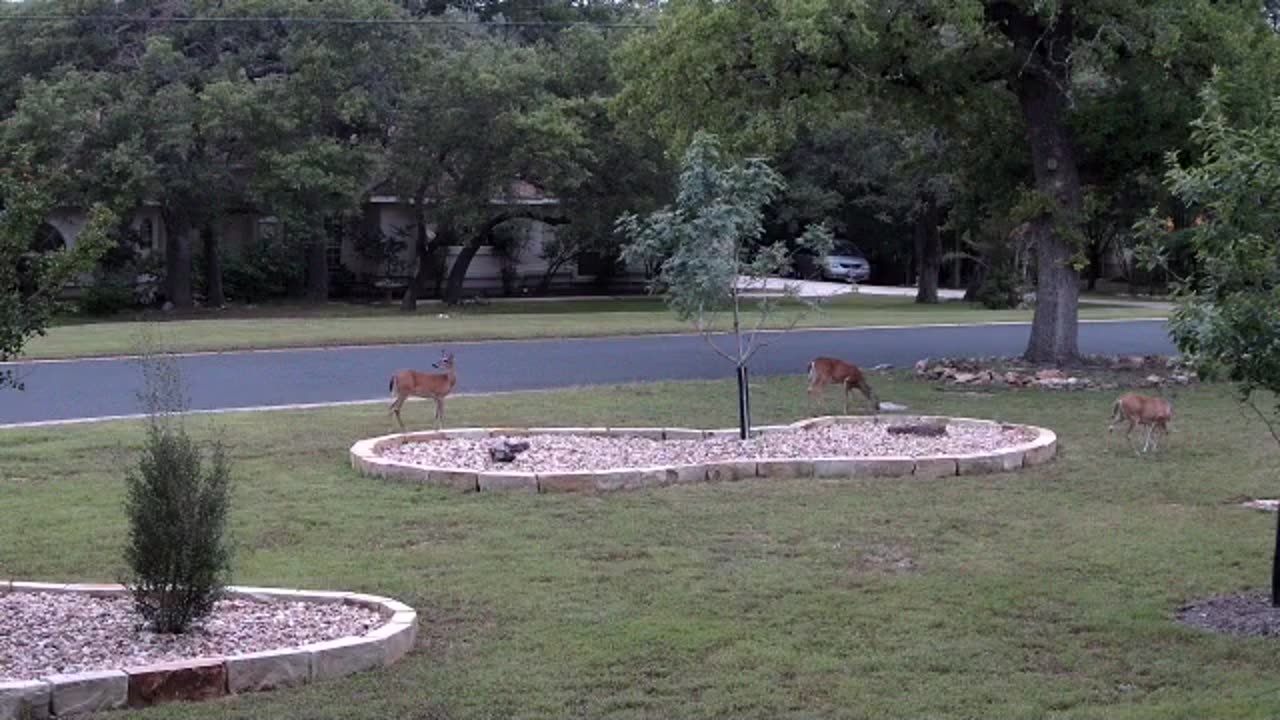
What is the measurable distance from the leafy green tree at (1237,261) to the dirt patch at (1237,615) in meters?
1.23

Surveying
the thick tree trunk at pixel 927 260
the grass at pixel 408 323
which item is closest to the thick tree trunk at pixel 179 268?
the grass at pixel 408 323

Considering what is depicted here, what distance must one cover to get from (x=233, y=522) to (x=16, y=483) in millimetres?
2964

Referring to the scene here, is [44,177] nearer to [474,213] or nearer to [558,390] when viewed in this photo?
[558,390]

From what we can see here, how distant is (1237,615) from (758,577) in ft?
8.71

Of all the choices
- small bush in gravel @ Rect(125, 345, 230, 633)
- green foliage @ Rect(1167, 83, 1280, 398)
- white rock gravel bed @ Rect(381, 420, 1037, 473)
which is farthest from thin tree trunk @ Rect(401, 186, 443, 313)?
green foliage @ Rect(1167, 83, 1280, 398)

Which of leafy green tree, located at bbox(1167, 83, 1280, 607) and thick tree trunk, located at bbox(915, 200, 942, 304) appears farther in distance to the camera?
thick tree trunk, located at bbox(915, 200, 942, 304)

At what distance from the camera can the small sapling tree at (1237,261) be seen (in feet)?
26.1

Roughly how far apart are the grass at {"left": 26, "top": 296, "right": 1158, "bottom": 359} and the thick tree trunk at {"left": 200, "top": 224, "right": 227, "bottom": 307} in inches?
56.8

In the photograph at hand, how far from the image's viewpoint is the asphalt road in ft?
66.4

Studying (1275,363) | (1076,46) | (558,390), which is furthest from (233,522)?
(1076,46)

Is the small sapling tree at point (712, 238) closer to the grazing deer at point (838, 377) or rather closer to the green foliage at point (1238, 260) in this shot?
the grazing deer at point (838, 377)

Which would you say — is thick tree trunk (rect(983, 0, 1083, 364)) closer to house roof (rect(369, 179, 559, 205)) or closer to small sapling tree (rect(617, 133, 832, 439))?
small sapling tree (rect(617, 133, 832, 439))

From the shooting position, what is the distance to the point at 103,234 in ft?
26.1

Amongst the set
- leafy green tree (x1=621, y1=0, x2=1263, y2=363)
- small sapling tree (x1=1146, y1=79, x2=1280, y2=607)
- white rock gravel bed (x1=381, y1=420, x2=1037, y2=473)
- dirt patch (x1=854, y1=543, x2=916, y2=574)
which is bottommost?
dirt patch (x1=854, y1=543, x2=916, y2=574)
